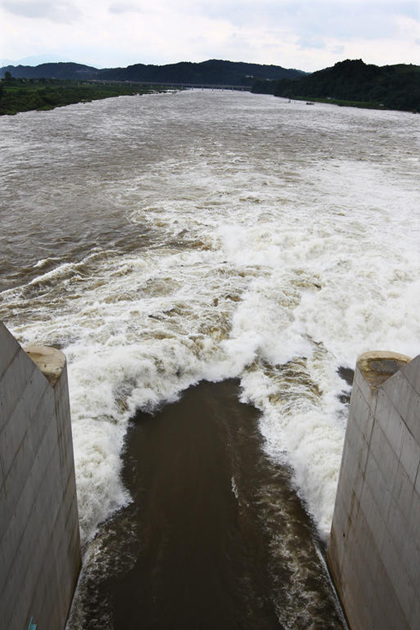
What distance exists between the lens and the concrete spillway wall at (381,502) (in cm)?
422

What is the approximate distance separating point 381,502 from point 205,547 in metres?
A: 3.21

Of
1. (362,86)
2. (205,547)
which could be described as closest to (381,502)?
(205,547)

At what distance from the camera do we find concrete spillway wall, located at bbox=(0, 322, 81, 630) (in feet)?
12.5

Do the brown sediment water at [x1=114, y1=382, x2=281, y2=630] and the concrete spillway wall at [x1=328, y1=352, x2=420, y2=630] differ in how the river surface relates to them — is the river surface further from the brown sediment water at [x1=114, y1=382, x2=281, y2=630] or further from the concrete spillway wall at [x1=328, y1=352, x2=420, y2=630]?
the concrete spillway wall at [x1=328, y1=352, x2=420, y2=630]

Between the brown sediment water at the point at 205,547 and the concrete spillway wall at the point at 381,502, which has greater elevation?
the concrete spillway wall at the point at 381,502

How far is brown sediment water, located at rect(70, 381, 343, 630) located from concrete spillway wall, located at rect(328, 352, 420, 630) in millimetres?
675

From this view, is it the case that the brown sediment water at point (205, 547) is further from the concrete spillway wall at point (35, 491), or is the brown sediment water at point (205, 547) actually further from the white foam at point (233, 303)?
the concrete spillway wall at point (35, 491)

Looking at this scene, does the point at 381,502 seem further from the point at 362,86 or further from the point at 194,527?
the point at 362,86

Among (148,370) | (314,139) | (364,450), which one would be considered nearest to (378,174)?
(314,139)

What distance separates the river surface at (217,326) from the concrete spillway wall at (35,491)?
Result: 142 centimetres

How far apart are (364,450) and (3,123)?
2325 inches

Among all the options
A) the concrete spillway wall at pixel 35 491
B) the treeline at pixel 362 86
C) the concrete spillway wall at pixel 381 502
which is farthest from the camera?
the treeline at pixel 362 86

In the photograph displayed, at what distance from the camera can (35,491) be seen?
14.7 ft

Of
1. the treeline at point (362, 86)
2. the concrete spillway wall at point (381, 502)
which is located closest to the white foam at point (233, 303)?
the concrete spillway wall at point (381, 502)
